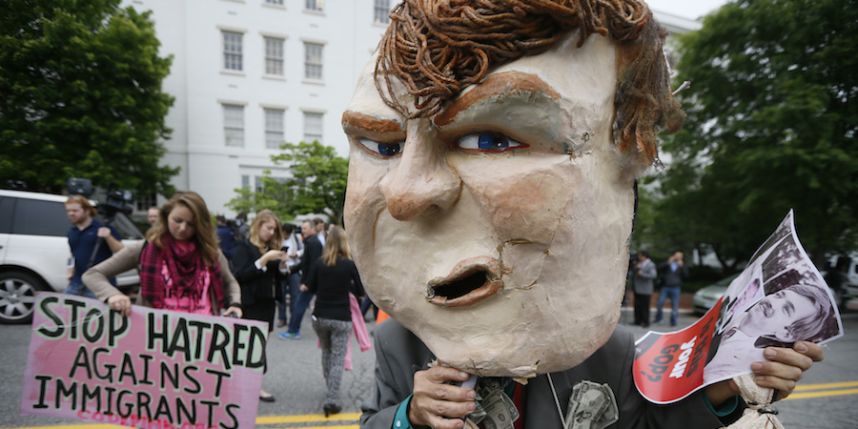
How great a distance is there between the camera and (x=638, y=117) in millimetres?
1146

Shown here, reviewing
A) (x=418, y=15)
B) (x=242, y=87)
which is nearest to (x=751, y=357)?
(x=418, y=15)

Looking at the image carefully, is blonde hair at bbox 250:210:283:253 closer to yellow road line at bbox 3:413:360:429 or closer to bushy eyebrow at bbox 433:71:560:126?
yellow road line at bbox 3:413:360:429

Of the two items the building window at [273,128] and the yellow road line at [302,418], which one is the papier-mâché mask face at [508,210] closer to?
the yellow road line at [302,418]

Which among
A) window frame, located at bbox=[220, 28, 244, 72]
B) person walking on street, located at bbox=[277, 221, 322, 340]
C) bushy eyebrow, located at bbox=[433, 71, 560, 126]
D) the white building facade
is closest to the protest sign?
bushy eyebrow, located at bbox=[433, 71, 560, 126]

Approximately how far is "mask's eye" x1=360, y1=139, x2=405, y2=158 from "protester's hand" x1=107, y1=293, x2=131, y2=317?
97.1 inches

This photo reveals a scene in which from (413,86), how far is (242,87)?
21.1 meters

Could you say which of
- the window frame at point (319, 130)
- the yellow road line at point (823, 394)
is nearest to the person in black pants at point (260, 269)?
the yellow road line at point (823, 394)

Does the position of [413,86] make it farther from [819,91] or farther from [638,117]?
[819,91]

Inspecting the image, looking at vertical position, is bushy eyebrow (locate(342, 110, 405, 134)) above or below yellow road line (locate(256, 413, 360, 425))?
above

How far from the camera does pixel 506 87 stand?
97 centimetres

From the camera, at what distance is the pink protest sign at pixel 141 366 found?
9.15 ft

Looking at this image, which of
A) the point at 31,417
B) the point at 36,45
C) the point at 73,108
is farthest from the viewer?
the point at 73,108

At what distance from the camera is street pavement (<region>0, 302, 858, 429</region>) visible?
12.7 ft

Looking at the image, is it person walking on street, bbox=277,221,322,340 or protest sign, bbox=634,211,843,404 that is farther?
person walking on street, bbox=277,221,322,340
